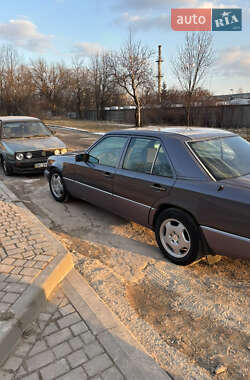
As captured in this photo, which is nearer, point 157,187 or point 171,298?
point 171,298

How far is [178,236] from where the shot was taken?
3.38 meters

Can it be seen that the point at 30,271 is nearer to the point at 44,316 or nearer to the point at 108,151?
the point at 44,316

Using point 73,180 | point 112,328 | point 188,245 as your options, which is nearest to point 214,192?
point 188,245

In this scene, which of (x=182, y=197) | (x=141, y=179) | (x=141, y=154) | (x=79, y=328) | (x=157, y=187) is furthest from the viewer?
(x=141, y=154)

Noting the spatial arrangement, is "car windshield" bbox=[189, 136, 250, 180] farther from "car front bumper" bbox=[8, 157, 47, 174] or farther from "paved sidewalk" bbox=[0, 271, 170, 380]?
"car front bumper" bbox=[8, 157, 47, 174]

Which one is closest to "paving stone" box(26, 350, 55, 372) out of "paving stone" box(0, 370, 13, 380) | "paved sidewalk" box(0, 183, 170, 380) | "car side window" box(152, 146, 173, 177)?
"paved sidewalk" box(0, 183, 170, 380)

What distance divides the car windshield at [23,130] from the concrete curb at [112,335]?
22.3 ft

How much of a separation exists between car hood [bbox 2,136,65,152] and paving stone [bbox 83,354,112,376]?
6643 mm

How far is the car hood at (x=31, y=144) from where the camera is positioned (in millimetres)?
A: 7917

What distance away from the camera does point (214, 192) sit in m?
2.95

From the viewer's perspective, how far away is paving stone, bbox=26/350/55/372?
2.10 meters

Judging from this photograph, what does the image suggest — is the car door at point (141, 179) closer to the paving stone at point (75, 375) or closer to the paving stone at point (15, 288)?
the paving stone at point (15, 288)

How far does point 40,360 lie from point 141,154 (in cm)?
267

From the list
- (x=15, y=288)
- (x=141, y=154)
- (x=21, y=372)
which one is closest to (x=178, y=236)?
(x=141, y=154)
